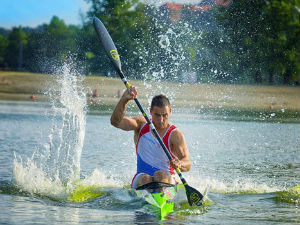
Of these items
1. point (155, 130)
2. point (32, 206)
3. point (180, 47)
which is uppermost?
point (180, 47)

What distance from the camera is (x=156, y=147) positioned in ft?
26.6

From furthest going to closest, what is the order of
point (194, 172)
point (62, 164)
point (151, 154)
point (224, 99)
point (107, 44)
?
point (224, 99) < point (194, 172) < point (62, 164) < point (107, 44) < point (151, 154)

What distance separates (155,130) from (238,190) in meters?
2.31

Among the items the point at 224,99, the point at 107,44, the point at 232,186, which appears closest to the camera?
the point at 107,44

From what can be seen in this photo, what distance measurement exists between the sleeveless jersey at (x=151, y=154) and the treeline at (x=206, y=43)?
35.4 ft

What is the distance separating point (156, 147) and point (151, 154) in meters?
0.11

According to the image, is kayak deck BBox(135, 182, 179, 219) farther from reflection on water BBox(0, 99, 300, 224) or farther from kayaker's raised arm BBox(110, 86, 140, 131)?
kayaker's raised arm BBox(110, 86, 140, 131)

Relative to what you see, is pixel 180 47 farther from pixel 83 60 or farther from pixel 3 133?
pixel 83 60

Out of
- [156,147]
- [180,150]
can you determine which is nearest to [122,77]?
[156,147]

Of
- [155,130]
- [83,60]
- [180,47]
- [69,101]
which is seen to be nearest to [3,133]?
[69,101]

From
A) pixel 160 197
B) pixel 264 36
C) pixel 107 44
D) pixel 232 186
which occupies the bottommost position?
pixel 232 186

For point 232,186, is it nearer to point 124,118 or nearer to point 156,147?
point 156,147

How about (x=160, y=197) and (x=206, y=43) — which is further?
(x=206, y=43)

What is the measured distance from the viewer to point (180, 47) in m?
20.3
